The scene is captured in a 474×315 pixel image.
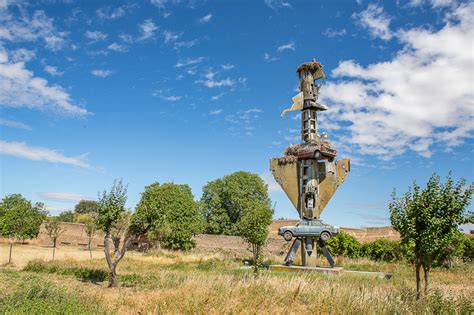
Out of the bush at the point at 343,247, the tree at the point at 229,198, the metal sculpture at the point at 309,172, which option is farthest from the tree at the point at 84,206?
the metal sculpture at the point at 309,172

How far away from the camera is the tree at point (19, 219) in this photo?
107ft

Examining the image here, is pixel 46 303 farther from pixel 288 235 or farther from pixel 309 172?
pixel 309 172

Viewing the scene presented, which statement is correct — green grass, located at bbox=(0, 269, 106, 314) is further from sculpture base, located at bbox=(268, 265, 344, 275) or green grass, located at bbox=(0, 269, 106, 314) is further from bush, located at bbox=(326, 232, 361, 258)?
bush, located at bbox=(326, 232, 361, 258)

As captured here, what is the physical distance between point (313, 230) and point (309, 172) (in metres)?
3.38

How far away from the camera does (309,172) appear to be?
72.1 feet

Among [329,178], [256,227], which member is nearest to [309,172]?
[329,178]

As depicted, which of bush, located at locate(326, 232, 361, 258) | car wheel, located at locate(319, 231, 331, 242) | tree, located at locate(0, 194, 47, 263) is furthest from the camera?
tree, located at locate(0, 194, 47, 263)

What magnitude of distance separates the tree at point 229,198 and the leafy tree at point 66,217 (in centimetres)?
2632

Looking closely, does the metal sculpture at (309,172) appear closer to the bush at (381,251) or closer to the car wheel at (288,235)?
the car wheel at (288,235)

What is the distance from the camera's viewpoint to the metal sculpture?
21.3 metres

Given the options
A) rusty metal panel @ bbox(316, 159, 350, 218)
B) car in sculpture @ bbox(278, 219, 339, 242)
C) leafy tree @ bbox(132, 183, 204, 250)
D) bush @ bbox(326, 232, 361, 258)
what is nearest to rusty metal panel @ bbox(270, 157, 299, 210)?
rusty metal panel @ bbox(316, 159, 350, 218)

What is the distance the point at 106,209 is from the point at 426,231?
13466 millimetres

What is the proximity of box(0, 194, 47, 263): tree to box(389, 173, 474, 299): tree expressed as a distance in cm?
2223

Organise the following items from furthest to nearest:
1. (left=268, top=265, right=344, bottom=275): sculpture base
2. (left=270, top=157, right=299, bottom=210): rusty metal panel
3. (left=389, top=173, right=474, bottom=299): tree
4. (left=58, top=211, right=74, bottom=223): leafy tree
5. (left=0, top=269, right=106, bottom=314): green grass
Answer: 1. (left=58, top=211, right=74, bottom=223): leafy tree
2. (left=270, top=157, right=299, bottom=210): rusty metal panel
3. (left=268, top=265, right=344, bottom=275): sculpture base
4. (left=389, top=173, right=474, bottom=299): tree
5. (left=0, top=269, right=106, bottom=314): green grass
